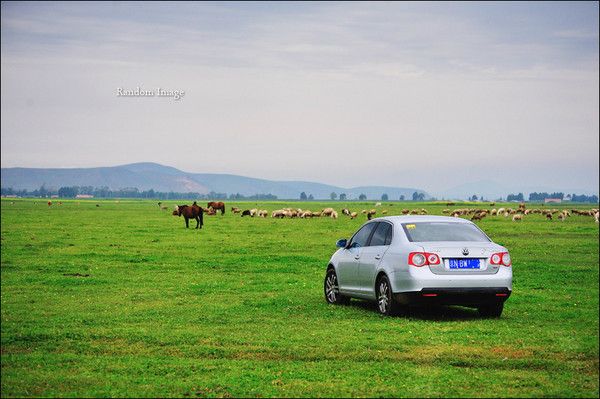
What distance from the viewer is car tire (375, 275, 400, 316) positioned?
15969 mm

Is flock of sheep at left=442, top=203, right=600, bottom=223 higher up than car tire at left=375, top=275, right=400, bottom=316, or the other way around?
flock of sheep at left=442, top=203, right=600, bottom=223

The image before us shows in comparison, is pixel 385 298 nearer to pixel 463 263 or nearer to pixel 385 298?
pixel 385 298

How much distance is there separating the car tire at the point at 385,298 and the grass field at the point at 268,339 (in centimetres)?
20

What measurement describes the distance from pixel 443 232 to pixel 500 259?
4.54 ft

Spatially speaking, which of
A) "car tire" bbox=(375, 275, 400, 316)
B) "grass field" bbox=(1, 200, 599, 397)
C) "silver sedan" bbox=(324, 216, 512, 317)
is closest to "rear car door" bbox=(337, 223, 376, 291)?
"silver sedan" bbox=(324, 216, 512, 317)

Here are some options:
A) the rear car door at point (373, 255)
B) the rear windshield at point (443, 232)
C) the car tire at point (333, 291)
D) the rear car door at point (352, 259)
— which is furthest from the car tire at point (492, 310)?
the car tire at point (333, 291)

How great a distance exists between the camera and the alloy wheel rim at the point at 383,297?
53.5ft

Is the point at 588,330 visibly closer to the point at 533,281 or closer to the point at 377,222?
the point at 377,222

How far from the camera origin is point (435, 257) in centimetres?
1548

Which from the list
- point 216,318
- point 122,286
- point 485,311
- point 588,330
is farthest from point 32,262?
point 588,330

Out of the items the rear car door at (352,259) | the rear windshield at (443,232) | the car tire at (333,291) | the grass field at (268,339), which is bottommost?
the grass field at (268,339)

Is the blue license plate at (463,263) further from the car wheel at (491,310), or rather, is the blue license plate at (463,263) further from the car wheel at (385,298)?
the car wheel at (385,298)

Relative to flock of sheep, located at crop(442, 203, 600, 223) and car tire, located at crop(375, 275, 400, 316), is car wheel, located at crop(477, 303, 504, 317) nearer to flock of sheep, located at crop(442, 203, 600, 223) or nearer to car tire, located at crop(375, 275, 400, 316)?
car tire, located at crop(375, 275, 400, 316)

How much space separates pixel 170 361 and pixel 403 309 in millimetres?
6178
